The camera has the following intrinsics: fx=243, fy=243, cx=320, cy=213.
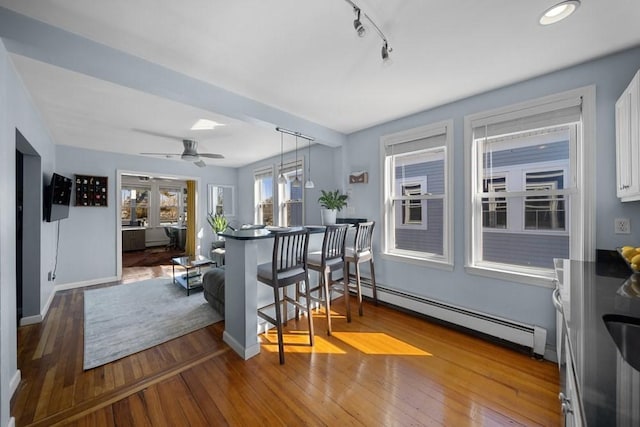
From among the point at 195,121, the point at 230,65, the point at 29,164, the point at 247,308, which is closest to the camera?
the point at 230,65

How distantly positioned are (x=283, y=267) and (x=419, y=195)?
6.34 ft

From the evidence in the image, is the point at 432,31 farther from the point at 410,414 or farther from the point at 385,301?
the point at 385,301

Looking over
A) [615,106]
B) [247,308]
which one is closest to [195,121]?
[247,308]

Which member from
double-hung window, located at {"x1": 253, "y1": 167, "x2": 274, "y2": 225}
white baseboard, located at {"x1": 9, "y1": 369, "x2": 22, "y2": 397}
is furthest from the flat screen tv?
double-hung window, located at {"x1": 253, "y1": 167, "x2": 274, "y2": 225}

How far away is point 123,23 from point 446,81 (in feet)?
8.16

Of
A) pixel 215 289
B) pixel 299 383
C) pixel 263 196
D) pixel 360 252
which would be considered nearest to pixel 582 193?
pixel 360 252

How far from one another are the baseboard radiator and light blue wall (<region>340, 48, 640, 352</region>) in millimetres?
109

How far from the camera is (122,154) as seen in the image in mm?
4715

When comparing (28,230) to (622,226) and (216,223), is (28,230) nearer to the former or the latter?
(216,223)

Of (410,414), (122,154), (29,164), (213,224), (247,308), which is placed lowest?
(410,414)

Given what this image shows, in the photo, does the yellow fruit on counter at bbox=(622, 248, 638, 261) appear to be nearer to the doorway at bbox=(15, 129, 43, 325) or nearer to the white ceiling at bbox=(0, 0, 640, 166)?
the white ceiling at bbox=(0, 0, 640, 166)

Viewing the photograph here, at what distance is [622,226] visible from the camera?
5.88 feet

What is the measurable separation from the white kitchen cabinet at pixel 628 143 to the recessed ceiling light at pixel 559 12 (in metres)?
0.51

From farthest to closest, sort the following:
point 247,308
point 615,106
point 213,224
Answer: point 213,224
point 247,308
point 615,106
